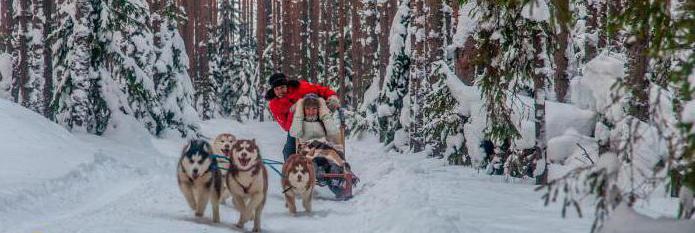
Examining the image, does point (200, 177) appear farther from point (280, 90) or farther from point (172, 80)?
point (172, 80)

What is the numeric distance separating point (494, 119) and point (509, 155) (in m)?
1.93

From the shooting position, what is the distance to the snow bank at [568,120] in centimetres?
642

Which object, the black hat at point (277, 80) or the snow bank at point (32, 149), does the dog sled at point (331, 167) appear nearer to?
the black hat at point (277, 80)

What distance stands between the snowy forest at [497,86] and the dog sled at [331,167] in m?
2.04

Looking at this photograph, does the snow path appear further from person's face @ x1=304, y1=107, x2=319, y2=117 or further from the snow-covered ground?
person's face @ x1=304, y1=107, x2=319, y2=117

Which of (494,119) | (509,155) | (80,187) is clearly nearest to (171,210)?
(80,187)

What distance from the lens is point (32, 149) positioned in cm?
1080

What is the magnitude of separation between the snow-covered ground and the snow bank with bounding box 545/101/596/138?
78 centimetres

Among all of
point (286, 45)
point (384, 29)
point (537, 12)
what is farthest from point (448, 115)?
point (286, 45)

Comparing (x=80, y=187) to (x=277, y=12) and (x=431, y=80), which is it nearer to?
(x=431, y=80)

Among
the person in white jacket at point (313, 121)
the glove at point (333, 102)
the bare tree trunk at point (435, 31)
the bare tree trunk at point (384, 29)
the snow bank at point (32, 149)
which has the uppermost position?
the bare tree trunk at point (384, 29)

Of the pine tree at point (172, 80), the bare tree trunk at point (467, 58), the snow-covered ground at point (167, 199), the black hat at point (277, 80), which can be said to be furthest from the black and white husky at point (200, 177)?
the pine tree at point (172, 80)

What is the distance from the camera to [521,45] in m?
8.28

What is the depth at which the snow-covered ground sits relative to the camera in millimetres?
6367
